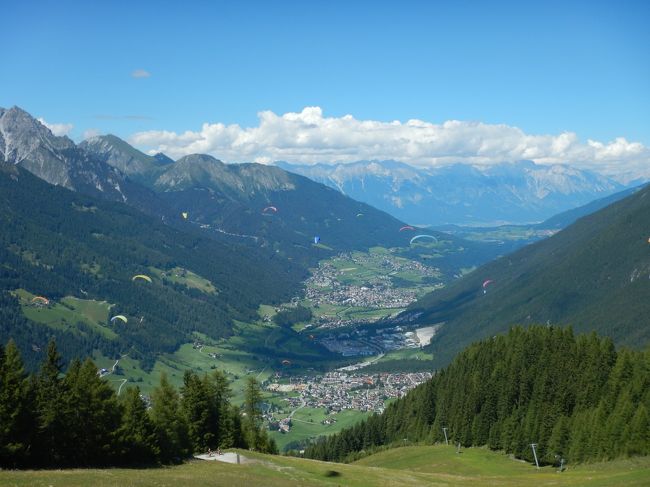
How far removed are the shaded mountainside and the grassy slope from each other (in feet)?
15.8

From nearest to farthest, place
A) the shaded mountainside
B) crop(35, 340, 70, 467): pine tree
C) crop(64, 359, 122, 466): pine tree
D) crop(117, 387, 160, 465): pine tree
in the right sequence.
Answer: crop(35, 340, 70, 467): pine tree < crop(64, 359, 122, 466): pine tree < crop(117, 387, 160, 465): pine tree < the shaded mountainside

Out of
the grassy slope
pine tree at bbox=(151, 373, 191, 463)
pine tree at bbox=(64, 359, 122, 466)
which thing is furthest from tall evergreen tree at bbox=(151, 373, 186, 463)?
pine tree at bbox=(64, 359, 122, 466)

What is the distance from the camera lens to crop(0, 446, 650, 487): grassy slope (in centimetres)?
4916

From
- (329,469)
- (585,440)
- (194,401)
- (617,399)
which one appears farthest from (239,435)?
(617,399)

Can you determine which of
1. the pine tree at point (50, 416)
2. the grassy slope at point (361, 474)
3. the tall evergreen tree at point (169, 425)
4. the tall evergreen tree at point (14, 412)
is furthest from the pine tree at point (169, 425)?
the tall evergreen tree at point (14, 412)

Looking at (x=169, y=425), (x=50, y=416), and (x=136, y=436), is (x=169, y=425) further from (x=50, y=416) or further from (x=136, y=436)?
(x=50, y=416)

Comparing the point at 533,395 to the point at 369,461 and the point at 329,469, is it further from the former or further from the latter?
the point at 329,469

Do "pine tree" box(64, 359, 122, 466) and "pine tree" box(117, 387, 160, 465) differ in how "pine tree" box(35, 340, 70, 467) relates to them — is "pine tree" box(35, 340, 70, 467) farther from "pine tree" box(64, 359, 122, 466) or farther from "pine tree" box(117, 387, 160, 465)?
"pine tree" box(117, 387, 160, 465)

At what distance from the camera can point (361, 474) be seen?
7369cm

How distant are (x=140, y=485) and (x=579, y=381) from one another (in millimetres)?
77001

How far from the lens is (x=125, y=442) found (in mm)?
62656

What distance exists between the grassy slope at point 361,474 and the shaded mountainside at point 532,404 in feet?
15.8

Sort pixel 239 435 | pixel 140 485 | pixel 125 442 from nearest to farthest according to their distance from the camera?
pixel 140 485
pixel 125 442
pixel 239 435

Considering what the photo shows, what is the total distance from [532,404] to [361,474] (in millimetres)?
42685
